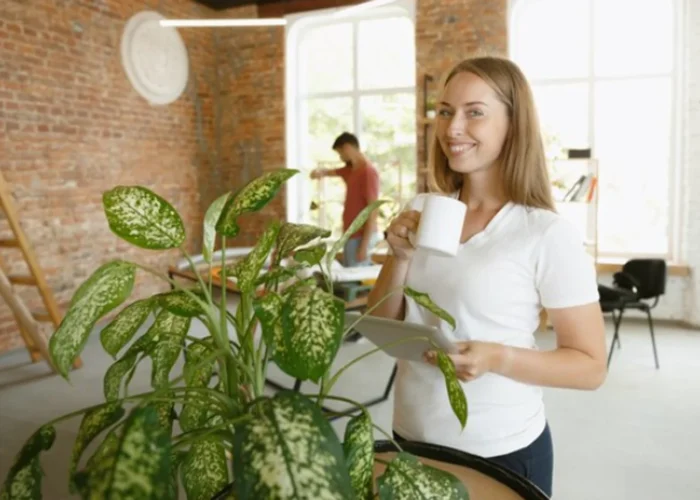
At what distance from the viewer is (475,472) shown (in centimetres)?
109

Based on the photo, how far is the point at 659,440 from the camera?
354 centimetres

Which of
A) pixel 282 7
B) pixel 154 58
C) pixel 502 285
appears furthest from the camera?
pixel 282 7

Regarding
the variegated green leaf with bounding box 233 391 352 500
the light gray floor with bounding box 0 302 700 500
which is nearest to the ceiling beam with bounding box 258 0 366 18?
the light gray floor with bounding box 0 302 700 500

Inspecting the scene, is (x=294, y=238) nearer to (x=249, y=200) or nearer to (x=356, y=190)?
(x=249, y=200)

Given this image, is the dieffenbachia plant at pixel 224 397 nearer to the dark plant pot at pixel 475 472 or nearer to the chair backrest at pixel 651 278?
the dark plant pot at pixel 475 472

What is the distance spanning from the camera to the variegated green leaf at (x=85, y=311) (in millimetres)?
746

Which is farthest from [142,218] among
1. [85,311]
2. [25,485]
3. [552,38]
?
[552,38]

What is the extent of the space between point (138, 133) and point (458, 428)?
650cm

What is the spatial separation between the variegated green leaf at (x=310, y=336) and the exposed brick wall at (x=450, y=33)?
6.38 meters

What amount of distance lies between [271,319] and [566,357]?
0.77 meters

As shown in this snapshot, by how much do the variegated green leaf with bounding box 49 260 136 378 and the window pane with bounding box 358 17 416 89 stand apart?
7293 millimetres

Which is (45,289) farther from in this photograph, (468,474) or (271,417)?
(271,417)

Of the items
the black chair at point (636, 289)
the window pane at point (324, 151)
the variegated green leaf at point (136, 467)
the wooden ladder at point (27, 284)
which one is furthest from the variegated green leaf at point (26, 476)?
the window pane at point (324, 151)

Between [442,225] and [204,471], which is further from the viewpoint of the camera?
[442,225]
